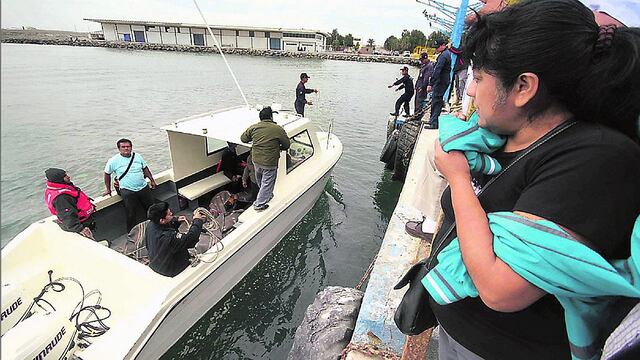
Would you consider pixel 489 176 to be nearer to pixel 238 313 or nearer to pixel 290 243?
pixel 238 313

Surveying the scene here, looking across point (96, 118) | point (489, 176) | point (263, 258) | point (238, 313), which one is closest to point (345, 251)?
point (263, 258)

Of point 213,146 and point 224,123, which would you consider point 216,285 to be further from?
point 213,146

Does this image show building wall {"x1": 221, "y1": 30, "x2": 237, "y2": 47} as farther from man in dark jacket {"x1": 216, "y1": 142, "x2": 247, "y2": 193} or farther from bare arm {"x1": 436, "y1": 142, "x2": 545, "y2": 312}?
bare arm {"x1": 436, "y1": 142, "x2": 545, "y2": 312}

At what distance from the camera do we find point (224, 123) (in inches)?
228

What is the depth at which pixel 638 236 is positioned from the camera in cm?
84

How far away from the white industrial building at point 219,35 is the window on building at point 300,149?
60.0 m

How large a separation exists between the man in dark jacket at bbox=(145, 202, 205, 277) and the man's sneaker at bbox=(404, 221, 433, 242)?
7.85 feet

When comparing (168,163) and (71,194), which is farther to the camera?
(168,163)

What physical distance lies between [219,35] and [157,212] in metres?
65.8

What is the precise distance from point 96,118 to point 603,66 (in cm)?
1548

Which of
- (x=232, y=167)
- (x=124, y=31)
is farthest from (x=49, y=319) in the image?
(x=124, y=31)

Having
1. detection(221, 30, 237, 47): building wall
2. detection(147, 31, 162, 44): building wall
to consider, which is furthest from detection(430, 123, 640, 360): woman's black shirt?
detection(147, 31, 162, 44): building wall

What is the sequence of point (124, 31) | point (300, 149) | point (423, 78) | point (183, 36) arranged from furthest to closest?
point (124, 31), point (183, 36), point (423, 78), point (300, 149)

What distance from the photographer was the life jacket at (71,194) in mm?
4250
